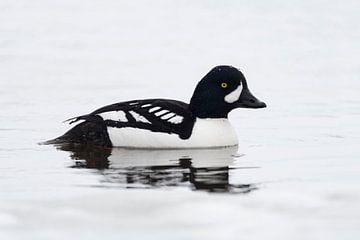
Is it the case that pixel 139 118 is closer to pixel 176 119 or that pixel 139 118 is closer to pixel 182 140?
pixel 176 119

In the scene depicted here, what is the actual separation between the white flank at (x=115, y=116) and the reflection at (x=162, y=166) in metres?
0.35

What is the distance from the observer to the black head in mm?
14250

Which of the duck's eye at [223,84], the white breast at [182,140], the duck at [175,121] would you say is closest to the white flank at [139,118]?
the duck at [175,121]

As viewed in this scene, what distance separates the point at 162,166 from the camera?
41.6 ft

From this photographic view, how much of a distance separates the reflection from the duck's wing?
0.28 meters

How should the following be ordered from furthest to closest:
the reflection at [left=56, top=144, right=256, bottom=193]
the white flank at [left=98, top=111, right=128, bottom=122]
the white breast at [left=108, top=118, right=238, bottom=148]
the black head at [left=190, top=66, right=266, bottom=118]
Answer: the black head at [left=190, top=66, right=266, bottom=118] → the white flank at [left=98, top=111, right=128, bottom=122] → the white breast at [left=108, top=118, right=238, bottom=148] → the reflection at [left=56, top=144, right=256, bottom=193]

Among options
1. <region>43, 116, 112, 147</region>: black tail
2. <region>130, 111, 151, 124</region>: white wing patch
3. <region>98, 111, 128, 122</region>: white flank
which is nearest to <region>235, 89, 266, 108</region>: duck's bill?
<region>130, 111, 151, 124</region>: white wing patch

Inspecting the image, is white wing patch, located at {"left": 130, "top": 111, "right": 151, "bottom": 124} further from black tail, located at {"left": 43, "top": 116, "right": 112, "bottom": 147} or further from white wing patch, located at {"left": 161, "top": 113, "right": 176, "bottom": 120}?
black tail, located at {"left": 43, "top": 116, "right": 112, "bottom": 147}

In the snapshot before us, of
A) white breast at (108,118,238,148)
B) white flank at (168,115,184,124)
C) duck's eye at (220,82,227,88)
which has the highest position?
duck's eye at (220,82,227,88)

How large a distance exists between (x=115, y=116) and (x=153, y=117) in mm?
499

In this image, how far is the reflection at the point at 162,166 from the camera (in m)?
11.5

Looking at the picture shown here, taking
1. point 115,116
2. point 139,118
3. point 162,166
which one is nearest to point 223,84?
point 139,118

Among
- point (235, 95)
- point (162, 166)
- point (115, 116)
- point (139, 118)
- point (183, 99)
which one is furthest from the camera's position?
point (183, 99)

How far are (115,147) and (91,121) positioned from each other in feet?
1.55
